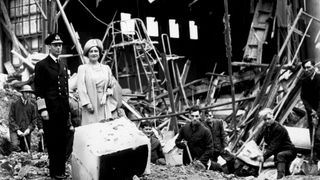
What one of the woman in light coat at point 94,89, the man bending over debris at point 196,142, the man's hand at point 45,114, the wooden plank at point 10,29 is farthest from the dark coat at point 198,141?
the wooden plank at point 10,29

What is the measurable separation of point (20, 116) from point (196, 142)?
3.56m

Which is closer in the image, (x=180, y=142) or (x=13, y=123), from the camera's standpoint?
(x=180, y=142)

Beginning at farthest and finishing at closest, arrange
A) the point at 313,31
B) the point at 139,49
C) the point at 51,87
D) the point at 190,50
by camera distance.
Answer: the point at 190,50 < the point at 139,49 < the point at 313,31 < the point at 51,87

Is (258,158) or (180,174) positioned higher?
(180,174)

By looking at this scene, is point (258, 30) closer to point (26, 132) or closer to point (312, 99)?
point (312, 99)

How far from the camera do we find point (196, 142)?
12.7m

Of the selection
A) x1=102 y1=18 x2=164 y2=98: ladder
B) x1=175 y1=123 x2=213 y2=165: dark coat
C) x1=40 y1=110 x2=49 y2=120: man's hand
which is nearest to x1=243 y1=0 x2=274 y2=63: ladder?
x1=102 y1=18 x2=164 y2=98: ladder

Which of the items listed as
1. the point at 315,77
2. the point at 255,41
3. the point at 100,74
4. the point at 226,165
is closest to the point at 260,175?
the point at 226,165

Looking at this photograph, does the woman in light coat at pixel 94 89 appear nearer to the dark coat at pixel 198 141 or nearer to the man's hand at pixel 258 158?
the dark coat at pixel 198 141

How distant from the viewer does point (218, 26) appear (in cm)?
2517

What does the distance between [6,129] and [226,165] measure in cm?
503

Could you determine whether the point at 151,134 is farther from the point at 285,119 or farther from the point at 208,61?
the point at 208,61

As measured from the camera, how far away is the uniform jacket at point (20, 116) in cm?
1300

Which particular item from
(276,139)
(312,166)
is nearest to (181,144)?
(276,139)
